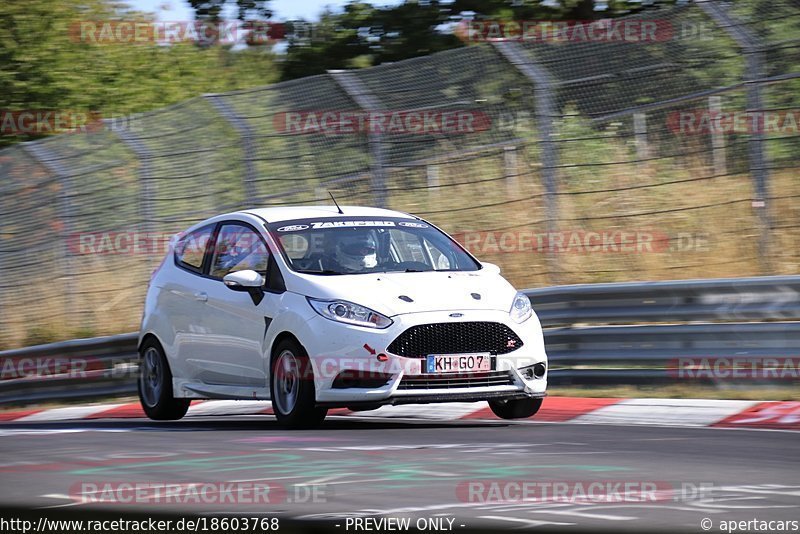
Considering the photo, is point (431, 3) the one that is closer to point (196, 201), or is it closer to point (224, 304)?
point (196, 201)

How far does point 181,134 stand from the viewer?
15.7 meters

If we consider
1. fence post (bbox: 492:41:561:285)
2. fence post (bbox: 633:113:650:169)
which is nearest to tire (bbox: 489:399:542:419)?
fence post (bbox: 492:41:561:285)

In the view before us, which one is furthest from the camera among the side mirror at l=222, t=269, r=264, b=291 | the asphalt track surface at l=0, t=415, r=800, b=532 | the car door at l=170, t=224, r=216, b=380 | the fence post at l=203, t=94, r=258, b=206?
the fence post at l=203, t=94, r=258, b=206

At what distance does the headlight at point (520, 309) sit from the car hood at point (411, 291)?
0.04 meters

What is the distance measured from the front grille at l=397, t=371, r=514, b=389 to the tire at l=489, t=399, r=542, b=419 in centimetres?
58

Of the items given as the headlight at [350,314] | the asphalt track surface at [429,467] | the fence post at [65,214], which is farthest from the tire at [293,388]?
the fence post at [65,214]

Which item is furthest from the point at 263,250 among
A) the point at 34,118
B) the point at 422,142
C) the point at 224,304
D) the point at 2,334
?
the point at 34,118

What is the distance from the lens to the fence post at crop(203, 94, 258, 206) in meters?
14.6

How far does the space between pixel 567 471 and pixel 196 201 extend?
9788 millimetres

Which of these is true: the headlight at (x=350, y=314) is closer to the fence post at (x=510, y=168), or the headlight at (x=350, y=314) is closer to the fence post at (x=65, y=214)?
the fence post at (x=510, y=168)

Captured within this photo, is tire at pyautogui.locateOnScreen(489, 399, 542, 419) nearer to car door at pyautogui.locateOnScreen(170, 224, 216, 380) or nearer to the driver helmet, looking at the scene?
the driver helmet

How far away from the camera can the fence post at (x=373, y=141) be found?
13625mm

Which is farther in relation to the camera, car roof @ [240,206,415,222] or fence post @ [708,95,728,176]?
fence post @ [708,95,728,176]

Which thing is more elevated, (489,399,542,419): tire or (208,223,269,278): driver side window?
(208,223,269,278): driver side window
